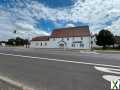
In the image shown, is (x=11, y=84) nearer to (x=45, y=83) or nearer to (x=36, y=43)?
(x=45, y=83)

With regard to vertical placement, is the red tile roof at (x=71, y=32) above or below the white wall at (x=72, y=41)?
above

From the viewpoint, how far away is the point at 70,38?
87.8m

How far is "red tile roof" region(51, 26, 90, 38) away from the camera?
85037mm

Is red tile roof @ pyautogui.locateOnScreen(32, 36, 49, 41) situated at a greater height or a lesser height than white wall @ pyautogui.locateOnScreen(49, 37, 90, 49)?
greater

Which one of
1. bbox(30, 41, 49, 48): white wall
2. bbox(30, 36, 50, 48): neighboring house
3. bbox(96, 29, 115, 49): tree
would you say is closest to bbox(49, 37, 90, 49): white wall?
bbox(30, 41, 49, 48): white wall

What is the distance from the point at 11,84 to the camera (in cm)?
684

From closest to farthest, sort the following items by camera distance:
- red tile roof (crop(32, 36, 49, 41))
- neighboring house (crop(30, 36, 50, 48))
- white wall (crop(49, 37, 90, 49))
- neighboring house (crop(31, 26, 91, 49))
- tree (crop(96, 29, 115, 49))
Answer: white wall (crop(49, 37, 90, 49)) < neighboring house (crop(31, 26, 91, 49)) < tree (crop(96, 29, 115, 49)) < neighboring house (crop(30, 36, 50, 48)) < red tile roof (crop(32, 36, 49, 41))

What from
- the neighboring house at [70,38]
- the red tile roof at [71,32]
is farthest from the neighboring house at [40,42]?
the red tile roof at [71,32]

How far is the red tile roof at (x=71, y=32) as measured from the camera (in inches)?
3348

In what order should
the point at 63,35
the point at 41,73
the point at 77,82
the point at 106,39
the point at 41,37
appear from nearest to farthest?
the point at 77,82 → the point at 41,73 → the point at 106,39 → the point at 63,35 → the point at 41,37

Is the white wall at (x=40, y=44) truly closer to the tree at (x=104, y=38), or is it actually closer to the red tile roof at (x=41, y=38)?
the red tile roof at (x=41, y=38)

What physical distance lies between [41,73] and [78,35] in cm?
7726

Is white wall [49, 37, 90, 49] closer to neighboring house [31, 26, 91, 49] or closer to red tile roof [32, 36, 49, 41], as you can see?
neighboring house [31, 26, 91, 49]

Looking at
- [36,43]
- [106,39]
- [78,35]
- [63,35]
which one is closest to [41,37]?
[36,43]
